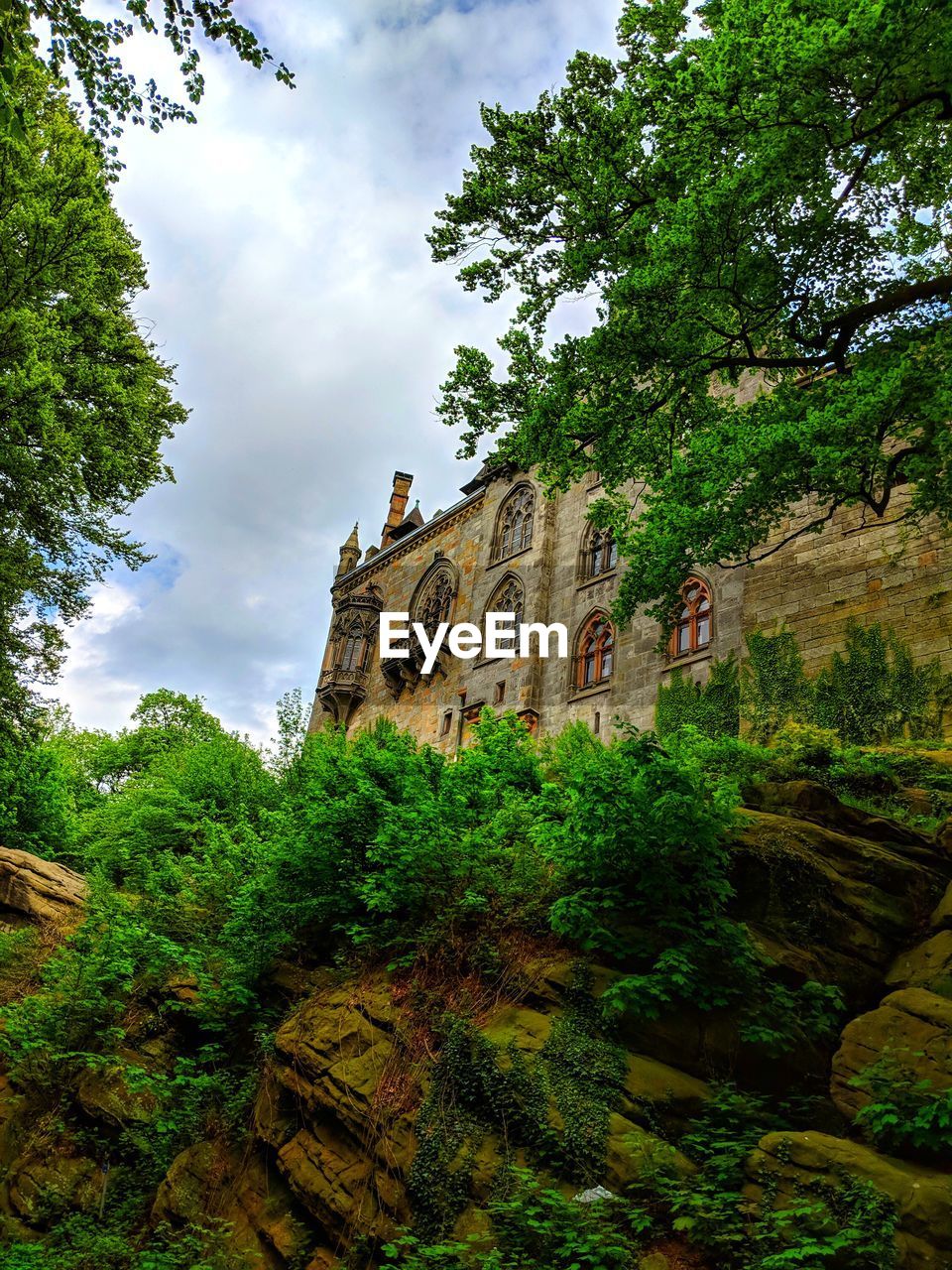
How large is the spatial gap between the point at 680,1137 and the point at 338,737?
13.7 meters

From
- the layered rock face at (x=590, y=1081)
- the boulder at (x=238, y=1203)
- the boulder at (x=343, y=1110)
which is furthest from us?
the boulder at (x=238, y=1203)

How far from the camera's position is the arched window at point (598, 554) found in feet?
84.7

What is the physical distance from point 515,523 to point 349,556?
13316 mm

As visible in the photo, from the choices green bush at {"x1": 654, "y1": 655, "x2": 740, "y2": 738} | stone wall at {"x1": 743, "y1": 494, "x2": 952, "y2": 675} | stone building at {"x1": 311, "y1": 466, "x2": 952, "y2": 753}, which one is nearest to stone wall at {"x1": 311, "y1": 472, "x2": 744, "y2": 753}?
stone building at {"x1": 311, "y1": 466, "x2": 952, "y2": 753}

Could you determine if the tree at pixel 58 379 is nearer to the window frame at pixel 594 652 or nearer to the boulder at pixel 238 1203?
the boulder at pixel 238 1203

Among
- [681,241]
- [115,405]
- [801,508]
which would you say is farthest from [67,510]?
[801,508]

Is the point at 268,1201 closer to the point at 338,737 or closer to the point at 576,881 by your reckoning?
the point at 576,881

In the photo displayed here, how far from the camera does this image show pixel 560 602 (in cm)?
2662

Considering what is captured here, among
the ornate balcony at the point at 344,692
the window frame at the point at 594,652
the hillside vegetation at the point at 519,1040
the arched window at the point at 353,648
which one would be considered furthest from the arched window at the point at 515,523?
the hillside vegetation at the point at 519,1040

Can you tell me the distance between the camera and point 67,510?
49.8ft

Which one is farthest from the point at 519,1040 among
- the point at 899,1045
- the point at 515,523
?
the point at 515,523

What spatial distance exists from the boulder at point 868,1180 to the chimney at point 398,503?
36.4 meters

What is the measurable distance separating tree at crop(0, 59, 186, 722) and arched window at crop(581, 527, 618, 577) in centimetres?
1411

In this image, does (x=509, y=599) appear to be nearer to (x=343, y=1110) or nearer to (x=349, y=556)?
(x=349, y=556)
